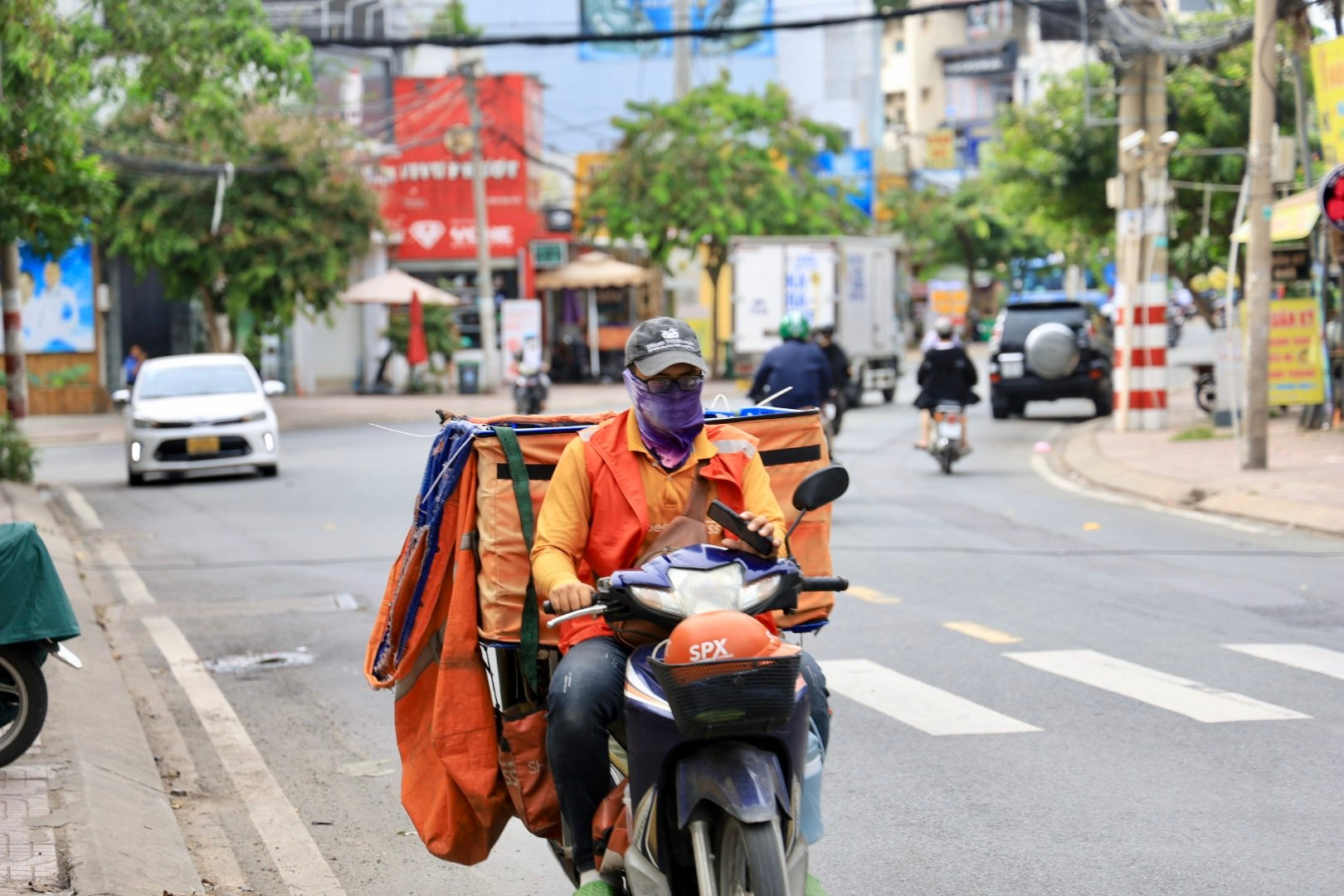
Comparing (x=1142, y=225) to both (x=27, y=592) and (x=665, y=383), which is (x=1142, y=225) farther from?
(x=665, y=383)

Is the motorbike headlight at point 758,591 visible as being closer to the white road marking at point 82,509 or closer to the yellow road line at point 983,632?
the yellow road line at point 983,632

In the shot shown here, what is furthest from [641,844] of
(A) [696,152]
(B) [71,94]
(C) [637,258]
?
(C) [637,258]

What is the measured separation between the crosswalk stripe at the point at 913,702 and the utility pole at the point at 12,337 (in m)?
15.7

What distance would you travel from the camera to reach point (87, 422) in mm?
33125

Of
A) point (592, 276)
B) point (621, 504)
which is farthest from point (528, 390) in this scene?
point (621, 504)

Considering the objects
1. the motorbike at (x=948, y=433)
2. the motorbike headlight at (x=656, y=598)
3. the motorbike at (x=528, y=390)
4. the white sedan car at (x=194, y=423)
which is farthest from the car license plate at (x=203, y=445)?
the motorbike headlight at (x=656, y=598)

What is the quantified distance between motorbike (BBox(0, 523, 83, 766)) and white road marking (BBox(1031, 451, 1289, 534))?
10248 mm

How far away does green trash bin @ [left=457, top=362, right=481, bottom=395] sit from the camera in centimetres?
4207

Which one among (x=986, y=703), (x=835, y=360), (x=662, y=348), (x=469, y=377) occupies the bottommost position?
(x=986, y=703)

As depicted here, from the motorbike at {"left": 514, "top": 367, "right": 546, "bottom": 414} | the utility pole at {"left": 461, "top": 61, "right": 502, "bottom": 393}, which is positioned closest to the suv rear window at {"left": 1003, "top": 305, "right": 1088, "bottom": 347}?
the motorbike at {"left": 514, "top": 367, "right": 546, "bottom": 414}

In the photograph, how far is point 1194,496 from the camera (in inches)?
635

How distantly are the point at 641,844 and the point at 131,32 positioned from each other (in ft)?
48.2

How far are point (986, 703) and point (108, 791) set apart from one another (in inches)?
150

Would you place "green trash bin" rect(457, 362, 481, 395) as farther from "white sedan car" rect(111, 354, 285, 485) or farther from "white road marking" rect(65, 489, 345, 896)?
"white road marking" rect(65, 489, 345, 896)
